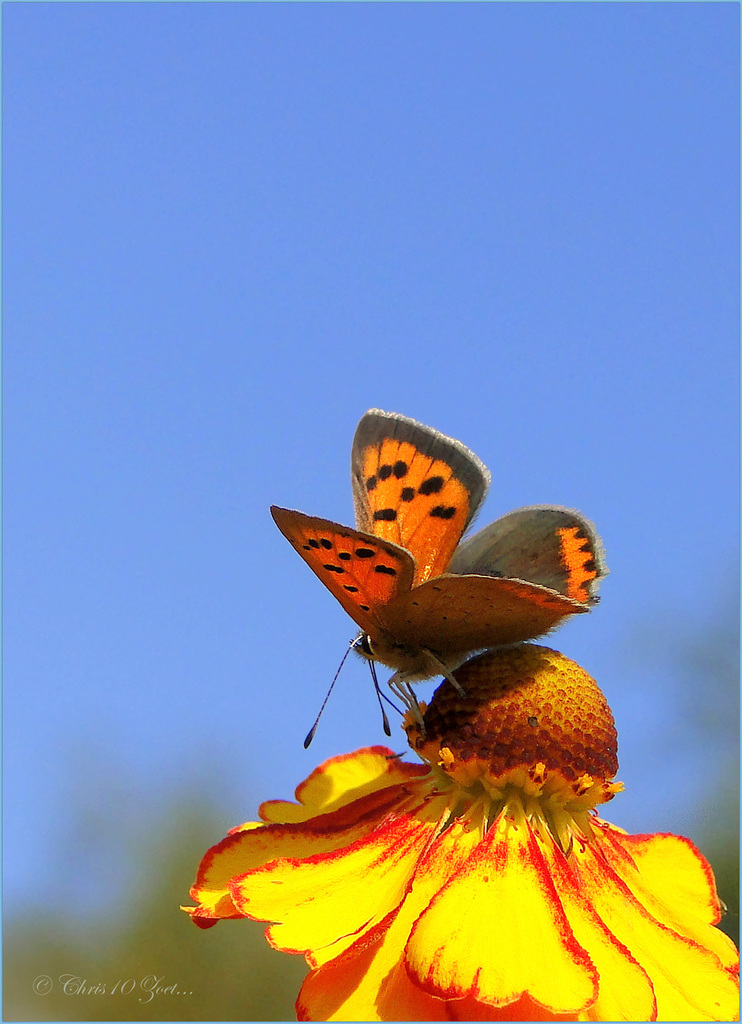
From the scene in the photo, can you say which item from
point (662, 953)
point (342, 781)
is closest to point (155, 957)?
point (342, 781)

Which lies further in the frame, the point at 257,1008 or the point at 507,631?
the point at 257,1008

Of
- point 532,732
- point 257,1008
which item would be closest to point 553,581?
point 532,732

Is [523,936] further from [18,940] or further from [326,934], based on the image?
[18,940]

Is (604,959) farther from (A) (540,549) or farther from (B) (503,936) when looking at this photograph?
(A) (540,549)

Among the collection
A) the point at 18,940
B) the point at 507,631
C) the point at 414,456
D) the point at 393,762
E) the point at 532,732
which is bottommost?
the point at 18,940

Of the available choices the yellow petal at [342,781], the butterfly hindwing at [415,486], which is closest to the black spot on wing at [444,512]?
the butterfly hindwing at [415,486]

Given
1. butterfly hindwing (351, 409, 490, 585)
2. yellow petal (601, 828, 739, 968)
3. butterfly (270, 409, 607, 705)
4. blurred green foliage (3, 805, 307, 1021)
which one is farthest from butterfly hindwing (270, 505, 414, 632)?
blurred green foliage (3, 805, 307, 1021)

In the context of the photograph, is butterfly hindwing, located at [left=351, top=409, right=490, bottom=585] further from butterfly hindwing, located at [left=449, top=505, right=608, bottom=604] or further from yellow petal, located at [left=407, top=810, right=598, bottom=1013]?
yellow petal, located at [left=407, top=810, right=598, bottom=1013]
